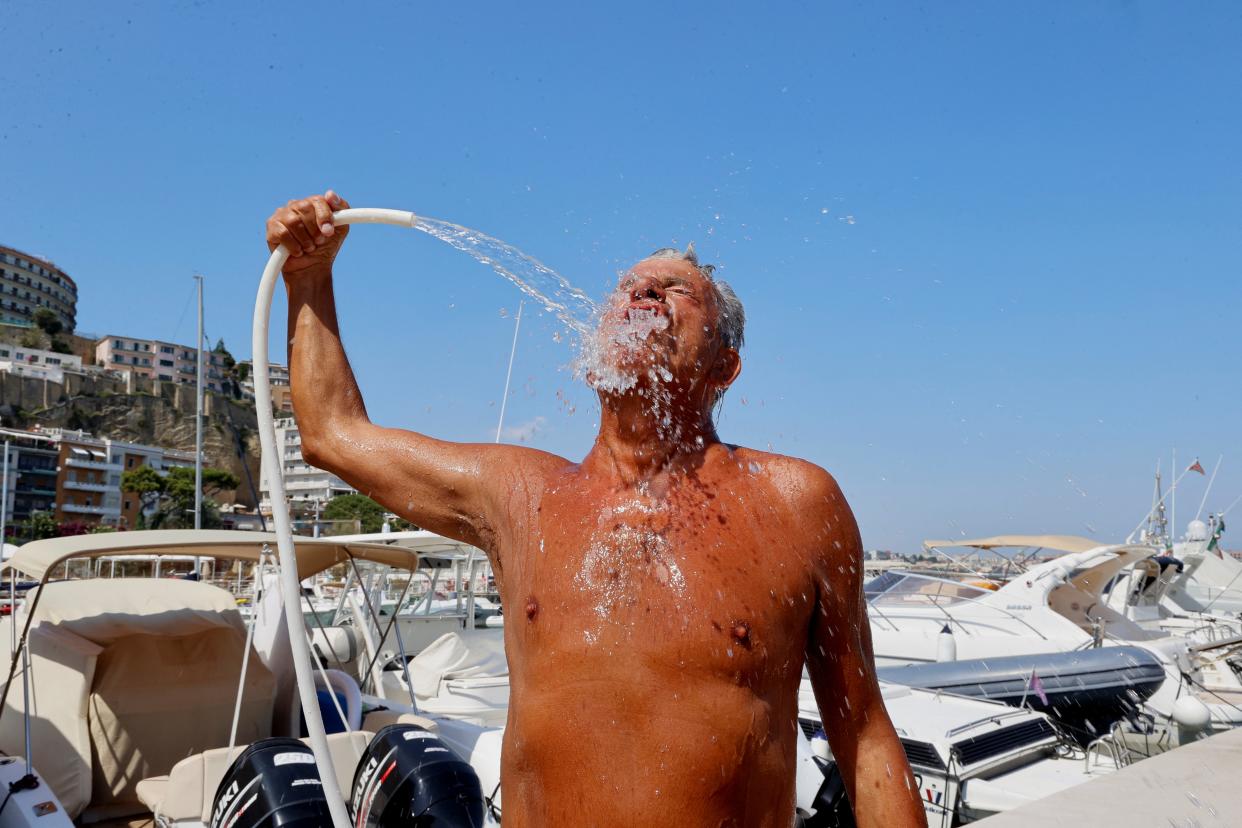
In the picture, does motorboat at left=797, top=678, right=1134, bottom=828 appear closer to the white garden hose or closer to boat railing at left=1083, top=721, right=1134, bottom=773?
boat railing at left=1083, top=721, right=1134, bottom=773

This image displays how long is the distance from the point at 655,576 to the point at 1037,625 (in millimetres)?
13163

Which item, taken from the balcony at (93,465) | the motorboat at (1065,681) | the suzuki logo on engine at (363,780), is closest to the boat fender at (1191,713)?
the motorboat at (1065,681)

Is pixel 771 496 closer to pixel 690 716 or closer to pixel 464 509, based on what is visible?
pixel 690 716

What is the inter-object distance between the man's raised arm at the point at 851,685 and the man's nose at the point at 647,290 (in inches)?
19.9

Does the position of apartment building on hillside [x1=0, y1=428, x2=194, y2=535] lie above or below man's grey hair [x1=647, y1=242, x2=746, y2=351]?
below

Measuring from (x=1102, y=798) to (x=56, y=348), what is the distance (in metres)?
138

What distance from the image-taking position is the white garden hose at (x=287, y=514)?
187 centimetres

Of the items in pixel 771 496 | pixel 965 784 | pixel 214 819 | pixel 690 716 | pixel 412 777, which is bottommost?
pixel 965 784

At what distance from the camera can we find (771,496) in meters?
1.77

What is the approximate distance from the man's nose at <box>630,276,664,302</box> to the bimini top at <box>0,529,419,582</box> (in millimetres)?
4378

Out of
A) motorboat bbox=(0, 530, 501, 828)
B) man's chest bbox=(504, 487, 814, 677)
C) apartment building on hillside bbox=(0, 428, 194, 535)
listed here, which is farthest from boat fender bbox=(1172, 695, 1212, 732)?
apartment building on hillside bbox=(0, 428, 194, 535)

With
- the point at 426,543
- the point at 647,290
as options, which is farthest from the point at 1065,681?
the point at 647,290

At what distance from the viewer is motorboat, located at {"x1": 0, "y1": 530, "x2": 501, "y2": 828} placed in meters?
5.49

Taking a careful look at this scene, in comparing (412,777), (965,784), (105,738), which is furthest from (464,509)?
(965,784)
